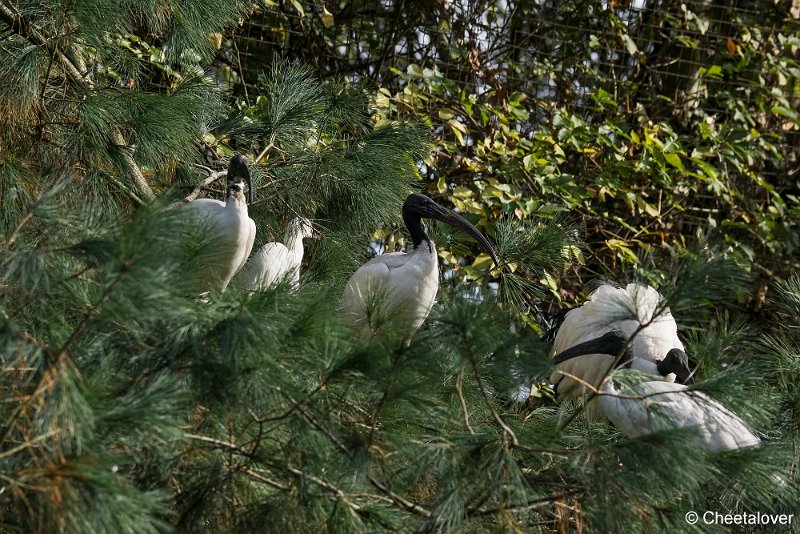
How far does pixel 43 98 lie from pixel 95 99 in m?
0.13

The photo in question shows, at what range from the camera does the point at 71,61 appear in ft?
9.89

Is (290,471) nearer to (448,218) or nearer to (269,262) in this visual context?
(269,262)

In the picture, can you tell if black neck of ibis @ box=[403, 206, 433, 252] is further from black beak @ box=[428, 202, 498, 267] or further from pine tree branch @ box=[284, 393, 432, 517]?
pine tree branch @ box=[284, 393, 432, 517]

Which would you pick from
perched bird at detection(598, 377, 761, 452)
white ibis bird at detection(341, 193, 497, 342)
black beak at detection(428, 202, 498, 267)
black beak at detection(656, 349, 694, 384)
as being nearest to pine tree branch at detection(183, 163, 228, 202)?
white ibis bird at detection(341, 193, 497, 342)

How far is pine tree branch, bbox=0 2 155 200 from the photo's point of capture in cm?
276

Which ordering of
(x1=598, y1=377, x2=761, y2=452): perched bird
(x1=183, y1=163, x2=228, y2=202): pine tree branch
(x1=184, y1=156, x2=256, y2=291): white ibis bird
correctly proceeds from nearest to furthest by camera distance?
(x1=598, y1=377, x2=761, y2=452): perched bird
(x1=184, y1=156, x2=256, y2=291): white ibis bird
(x1=183, y1=163, x2=228, y2=202): pine tree branch

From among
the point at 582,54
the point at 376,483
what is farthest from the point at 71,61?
the point at 582,54

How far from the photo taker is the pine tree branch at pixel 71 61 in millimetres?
2762

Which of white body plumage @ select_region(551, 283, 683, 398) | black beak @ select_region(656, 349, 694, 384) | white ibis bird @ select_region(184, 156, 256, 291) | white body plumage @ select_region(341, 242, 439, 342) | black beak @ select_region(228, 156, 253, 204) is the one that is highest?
black beak @ select_region(228, 156, 253, 204)

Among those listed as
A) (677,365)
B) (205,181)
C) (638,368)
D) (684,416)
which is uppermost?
(684,416)

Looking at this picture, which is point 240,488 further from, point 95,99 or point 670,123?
point 670,123

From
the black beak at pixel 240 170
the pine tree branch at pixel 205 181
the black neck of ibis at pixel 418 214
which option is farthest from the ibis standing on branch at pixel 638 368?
the pine tree branch at pixel 205 181

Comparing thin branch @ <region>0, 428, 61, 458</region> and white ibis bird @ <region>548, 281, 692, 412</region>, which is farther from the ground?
thin branch @ <region>0, 428, 61, 458</region>

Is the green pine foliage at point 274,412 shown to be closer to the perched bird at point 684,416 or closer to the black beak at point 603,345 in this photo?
the perched bird at point 684,416
